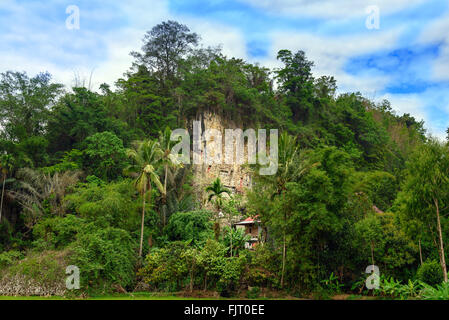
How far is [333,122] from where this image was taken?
141ft

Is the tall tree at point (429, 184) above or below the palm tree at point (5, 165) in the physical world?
below

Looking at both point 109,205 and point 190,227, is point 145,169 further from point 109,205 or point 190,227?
point 190,227

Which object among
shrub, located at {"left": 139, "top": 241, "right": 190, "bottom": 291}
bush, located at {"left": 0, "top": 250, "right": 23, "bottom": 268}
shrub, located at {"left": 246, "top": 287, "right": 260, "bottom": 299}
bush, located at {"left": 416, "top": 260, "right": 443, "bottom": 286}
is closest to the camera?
bush, located at {"left": 416, "top": 260, "right": 443, "bottom": 286}

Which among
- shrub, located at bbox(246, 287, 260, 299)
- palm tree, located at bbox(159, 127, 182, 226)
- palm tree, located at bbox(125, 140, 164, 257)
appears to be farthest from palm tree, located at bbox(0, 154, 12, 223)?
shrub, located at bbox(246, 287, 260, 299)

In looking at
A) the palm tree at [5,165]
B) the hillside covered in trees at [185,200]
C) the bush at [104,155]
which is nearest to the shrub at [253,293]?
the hillside covered in trees at [185,200]

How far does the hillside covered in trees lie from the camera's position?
744 inches

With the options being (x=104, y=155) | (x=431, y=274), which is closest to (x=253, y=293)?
(x=431, y=274)

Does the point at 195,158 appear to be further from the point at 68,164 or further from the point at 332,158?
the point at 332,158

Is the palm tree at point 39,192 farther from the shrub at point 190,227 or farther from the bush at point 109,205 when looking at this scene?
the shrub at point 190,227

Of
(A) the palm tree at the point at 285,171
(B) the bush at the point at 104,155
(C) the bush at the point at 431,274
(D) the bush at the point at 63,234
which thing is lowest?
(C) the bush at the point at 431,274

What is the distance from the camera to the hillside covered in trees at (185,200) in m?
18.9

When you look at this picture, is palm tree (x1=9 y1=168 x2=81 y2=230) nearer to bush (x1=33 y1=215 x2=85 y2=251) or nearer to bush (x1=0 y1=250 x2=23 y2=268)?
bush (x1=33 y1=215 x2=85 y2=251)
